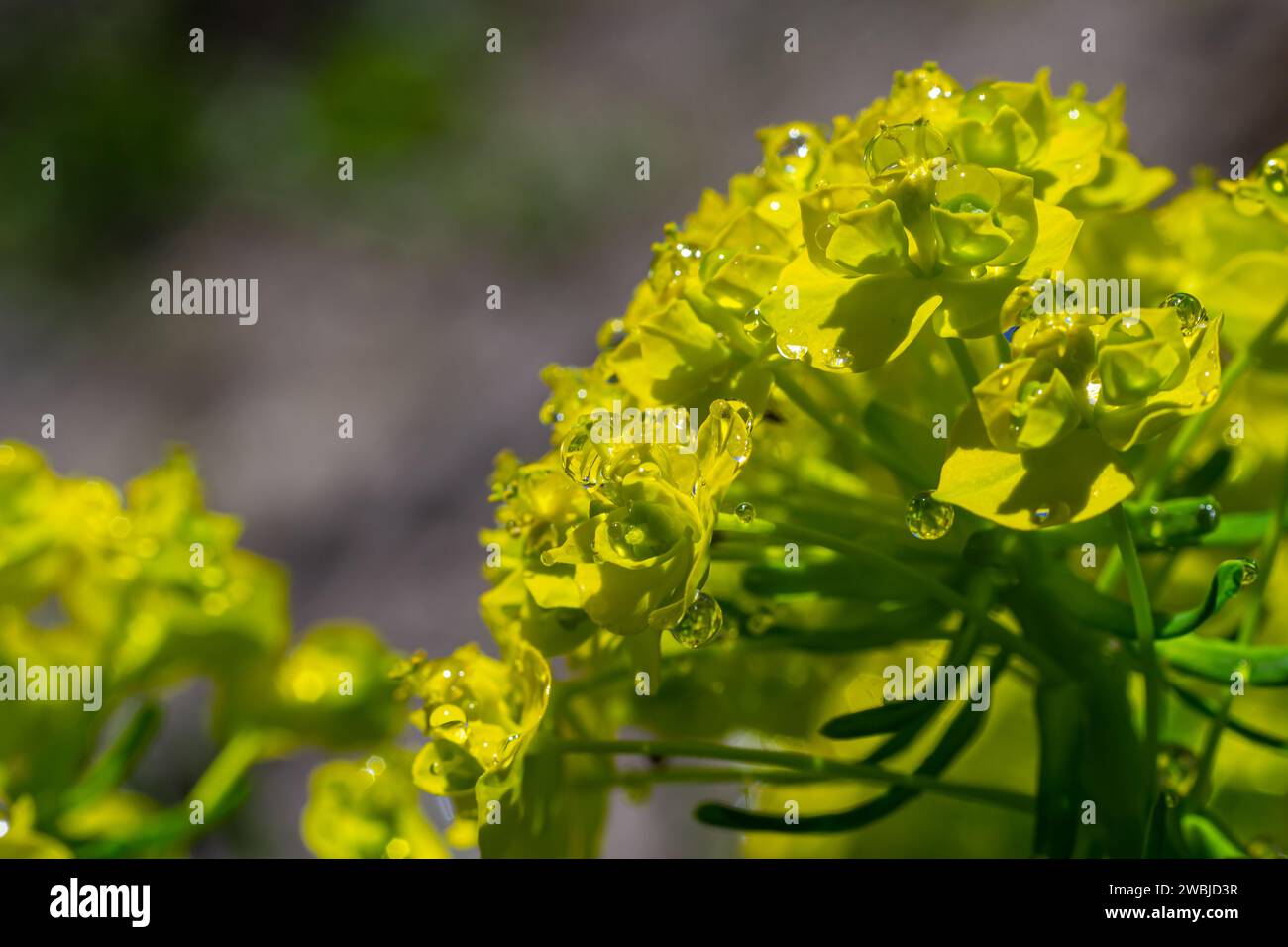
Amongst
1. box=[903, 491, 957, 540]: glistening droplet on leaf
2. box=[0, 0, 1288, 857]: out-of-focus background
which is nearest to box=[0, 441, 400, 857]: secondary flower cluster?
box=[903, 491, 957, 540]: glistening droplet on leaf

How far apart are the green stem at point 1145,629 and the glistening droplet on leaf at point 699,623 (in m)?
0.13

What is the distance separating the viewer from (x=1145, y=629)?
0.44 meters

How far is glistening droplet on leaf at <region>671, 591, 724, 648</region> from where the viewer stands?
41cm

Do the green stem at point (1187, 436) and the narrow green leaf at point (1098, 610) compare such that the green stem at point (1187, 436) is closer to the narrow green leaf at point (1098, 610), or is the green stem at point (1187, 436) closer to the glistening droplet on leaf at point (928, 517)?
the narrow green leaf at point (1098, 610)

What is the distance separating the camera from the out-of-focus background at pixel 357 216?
2314mm

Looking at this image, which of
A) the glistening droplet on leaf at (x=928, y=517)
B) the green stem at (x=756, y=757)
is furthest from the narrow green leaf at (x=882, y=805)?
the glistening droplet on leaf at (x=928, y=517)

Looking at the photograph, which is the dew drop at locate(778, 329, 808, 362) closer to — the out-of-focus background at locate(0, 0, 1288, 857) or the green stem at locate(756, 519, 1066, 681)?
the green stem at locate(756, 519, 1066, 681)

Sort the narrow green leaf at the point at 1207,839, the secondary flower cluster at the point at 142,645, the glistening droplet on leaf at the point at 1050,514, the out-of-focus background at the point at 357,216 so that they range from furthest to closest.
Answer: the out-of-focus background at the point at 357,216 < the secondary flower cluster at the point at 142,645 < the narrow green leaf at the point at 1207,839 < the glistening droplet on leaf at the point at 1050,514

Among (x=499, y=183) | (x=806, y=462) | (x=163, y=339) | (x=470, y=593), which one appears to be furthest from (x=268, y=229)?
(x=806, y=462)

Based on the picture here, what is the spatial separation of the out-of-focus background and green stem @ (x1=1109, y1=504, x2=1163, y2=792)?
1809 mm

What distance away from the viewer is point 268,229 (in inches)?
100.0

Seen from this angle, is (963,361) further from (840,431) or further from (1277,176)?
(1277,176)

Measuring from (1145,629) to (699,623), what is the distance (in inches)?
6.4

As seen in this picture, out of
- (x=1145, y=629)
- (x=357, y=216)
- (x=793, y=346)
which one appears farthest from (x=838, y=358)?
(x=357, y=216)
